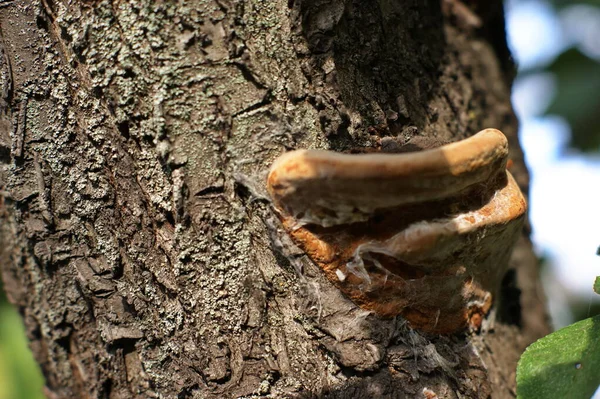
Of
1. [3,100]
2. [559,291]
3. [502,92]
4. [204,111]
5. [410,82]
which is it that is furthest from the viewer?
[559,291]

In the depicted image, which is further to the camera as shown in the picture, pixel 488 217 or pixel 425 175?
pixel 488 217

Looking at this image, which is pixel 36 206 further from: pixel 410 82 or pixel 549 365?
pixel 549 365

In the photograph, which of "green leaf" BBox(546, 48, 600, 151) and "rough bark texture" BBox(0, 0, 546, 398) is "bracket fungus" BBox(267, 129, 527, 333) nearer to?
"rough bark texture" BBox(0, 0, 546, 398)

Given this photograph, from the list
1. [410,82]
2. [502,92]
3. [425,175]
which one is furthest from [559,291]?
[425,175]

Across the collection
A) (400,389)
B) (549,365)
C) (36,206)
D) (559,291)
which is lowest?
(559,291)

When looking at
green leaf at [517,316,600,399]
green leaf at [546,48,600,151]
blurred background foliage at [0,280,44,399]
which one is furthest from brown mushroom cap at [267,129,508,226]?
blurred background foliage at [0,280,44,399]
